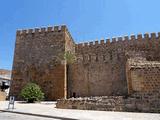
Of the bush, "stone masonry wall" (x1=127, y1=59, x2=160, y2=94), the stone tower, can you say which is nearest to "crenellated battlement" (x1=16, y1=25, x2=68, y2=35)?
the stone tower

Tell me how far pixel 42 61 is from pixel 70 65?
3052mm

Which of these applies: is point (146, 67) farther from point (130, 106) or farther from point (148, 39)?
point (148, 39)

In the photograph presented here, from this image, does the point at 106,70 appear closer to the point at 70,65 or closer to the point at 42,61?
the point at 70,65

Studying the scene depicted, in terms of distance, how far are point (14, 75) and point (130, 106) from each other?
14.3m

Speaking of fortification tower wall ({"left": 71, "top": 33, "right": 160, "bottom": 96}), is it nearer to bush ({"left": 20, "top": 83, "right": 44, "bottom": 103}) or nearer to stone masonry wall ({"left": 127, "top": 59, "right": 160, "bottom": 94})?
bush ({"left": 20, "top": 83, "right": 44, "bottom": 103})

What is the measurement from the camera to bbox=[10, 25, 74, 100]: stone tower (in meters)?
18.4

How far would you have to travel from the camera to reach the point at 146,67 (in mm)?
11672

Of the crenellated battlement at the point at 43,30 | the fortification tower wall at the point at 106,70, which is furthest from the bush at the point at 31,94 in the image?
the crenellated battlement at the point at 43,30

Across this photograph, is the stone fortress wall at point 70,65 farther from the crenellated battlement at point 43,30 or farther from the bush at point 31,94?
the bush at point 31,94

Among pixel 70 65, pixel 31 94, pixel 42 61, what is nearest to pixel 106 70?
pixel 70 65

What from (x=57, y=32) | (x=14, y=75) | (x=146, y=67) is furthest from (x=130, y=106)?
(x=14, y=75)

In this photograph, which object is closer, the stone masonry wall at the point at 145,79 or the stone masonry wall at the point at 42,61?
the stone masonry wall at the point at 145,79

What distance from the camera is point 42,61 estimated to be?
19.5 m

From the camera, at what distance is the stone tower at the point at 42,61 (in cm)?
1836
